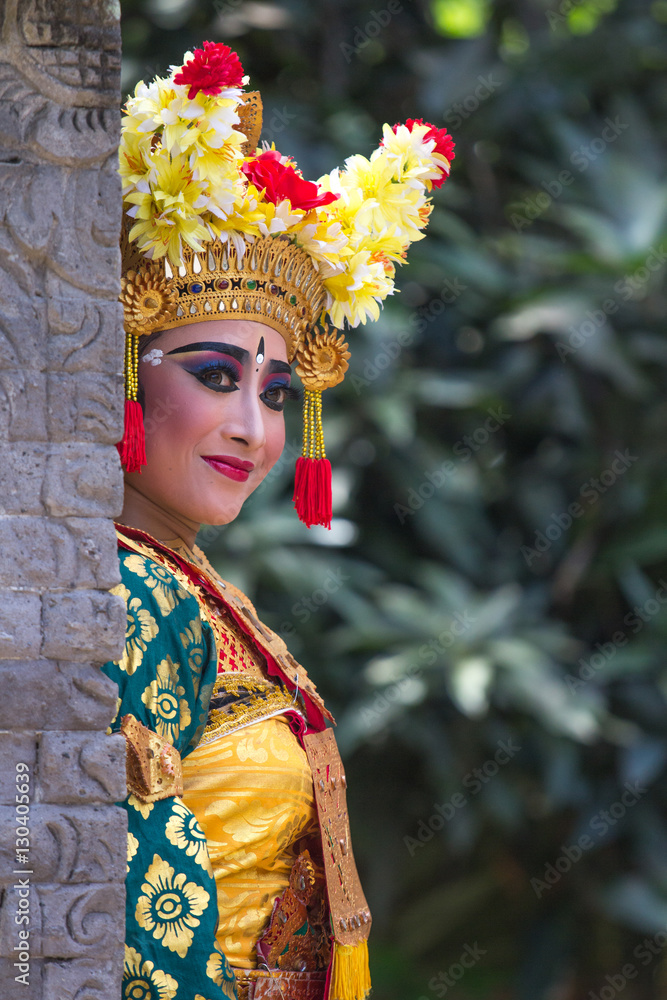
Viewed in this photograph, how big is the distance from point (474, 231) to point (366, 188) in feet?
12.4

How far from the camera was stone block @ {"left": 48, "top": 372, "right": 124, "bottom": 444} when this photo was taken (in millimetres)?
1646

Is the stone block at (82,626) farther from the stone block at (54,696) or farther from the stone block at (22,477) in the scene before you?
the stone block at (22,477)

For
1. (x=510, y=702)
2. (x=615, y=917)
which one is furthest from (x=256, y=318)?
(x=615, y=917)

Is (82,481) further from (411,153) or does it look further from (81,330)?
(411,153)

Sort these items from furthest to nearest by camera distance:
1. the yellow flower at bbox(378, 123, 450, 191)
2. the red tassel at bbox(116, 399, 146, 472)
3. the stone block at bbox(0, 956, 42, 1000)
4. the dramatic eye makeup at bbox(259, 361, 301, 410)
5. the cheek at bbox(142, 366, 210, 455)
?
1. the yellow flower at bbox(378, 123, 450, 191)
2. the dramatic eye makeup at bbox(259, 361, 301, 410)
3. the cheek at bbox(142, 366, 210, 455)
4. the red tassel at bbox(116, 399, 146, 472)
5. the stone block at bbox(0, 956, 42, 1000)

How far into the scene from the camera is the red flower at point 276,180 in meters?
2.02

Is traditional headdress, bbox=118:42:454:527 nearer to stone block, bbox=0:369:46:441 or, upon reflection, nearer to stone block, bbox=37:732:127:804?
stone block, bbox=0:369:46:441

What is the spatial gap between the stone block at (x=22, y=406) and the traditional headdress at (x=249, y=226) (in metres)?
0.25

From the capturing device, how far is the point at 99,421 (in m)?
1.66

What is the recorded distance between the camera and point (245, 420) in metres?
2.03

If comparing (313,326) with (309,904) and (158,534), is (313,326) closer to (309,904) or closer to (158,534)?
(158,534)

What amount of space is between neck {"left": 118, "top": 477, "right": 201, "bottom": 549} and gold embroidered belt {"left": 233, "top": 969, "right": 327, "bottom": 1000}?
707mm

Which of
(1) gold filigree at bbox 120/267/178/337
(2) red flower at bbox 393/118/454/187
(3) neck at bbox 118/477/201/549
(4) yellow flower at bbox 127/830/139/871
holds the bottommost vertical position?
(4) yellow flower at bbox 127/830/139/871

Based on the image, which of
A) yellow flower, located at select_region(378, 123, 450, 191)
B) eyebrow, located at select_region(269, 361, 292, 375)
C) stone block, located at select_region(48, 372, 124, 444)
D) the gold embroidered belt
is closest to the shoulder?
stone block, located at select_region(48, 372, 124, 444)
